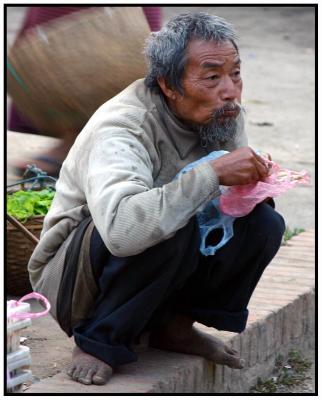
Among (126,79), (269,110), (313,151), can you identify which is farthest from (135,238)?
(269,110)

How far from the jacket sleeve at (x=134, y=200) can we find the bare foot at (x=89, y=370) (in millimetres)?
404

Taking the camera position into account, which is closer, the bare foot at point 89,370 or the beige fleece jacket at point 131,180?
the beige fleece jacket at point 131,180

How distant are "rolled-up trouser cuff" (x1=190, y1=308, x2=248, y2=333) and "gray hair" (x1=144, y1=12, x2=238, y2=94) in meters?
0.77

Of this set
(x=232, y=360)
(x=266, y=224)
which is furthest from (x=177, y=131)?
(x=232, y=360)

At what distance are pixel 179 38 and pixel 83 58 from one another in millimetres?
2144

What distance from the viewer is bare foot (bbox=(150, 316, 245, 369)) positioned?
11.9ft

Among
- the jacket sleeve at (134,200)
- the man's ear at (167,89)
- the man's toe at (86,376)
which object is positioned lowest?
the man's toe at (86,376)

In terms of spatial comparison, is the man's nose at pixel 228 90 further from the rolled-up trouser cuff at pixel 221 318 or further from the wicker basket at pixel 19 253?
the wicker basket at pixel 19 253

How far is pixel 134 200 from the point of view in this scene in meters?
3.11

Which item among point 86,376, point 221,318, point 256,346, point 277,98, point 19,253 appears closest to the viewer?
point 86,376

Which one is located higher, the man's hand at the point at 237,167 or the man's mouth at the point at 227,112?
the man's mouth at the point at 227,112

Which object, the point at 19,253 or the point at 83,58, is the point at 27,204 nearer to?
the point at 19,253

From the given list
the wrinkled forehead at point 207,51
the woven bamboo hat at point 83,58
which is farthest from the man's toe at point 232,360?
the woven bamboo hat at point 83,58

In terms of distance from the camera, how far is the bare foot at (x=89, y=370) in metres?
3.28
